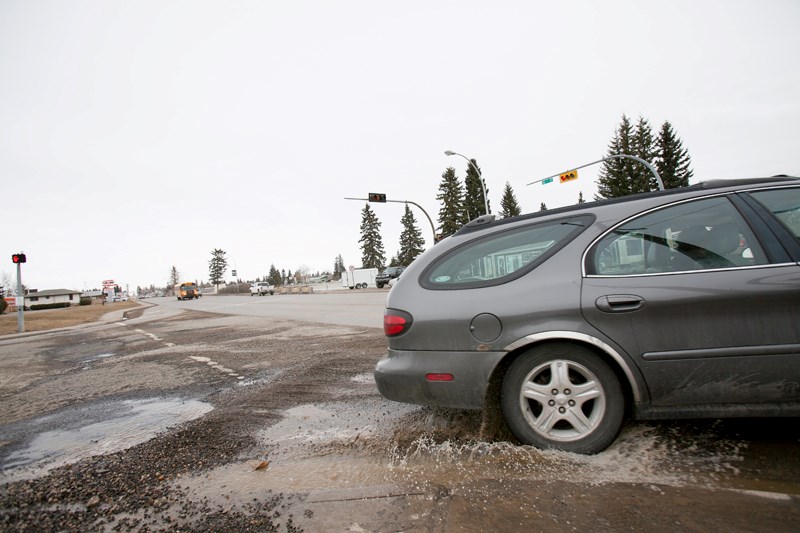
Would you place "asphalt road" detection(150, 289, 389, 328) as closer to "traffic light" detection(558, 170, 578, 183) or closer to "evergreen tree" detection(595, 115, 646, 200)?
"traffic light" detection(558, 170, 578, 183)

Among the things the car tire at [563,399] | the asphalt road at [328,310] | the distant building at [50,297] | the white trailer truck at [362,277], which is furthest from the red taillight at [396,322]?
the distant building at [50,297]

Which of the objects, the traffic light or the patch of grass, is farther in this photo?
the traffic light

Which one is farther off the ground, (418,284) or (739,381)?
(418,284)

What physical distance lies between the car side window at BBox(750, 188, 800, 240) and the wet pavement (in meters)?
1.31

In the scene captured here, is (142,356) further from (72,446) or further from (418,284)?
(418,284)

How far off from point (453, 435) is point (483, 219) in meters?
1.63

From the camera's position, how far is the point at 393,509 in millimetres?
2092

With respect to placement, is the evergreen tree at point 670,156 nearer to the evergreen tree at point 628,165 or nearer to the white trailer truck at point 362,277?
the evergreen tree at point 628,165

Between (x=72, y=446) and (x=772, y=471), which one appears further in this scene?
(x=72, y=446)

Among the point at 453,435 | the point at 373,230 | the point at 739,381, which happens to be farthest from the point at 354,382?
the point at 373,230

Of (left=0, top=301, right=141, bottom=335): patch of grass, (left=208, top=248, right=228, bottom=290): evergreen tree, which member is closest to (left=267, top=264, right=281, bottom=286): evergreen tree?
(left=208, top=248, right=228, bottom=290): evergreen tree

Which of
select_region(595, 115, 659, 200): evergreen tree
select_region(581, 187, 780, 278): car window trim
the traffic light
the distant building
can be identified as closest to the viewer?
select_region(581, 187, 780, 278): car window trim

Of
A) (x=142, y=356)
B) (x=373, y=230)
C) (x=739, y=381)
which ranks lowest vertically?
(x=142, y=356)

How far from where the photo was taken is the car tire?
247 centimetres
